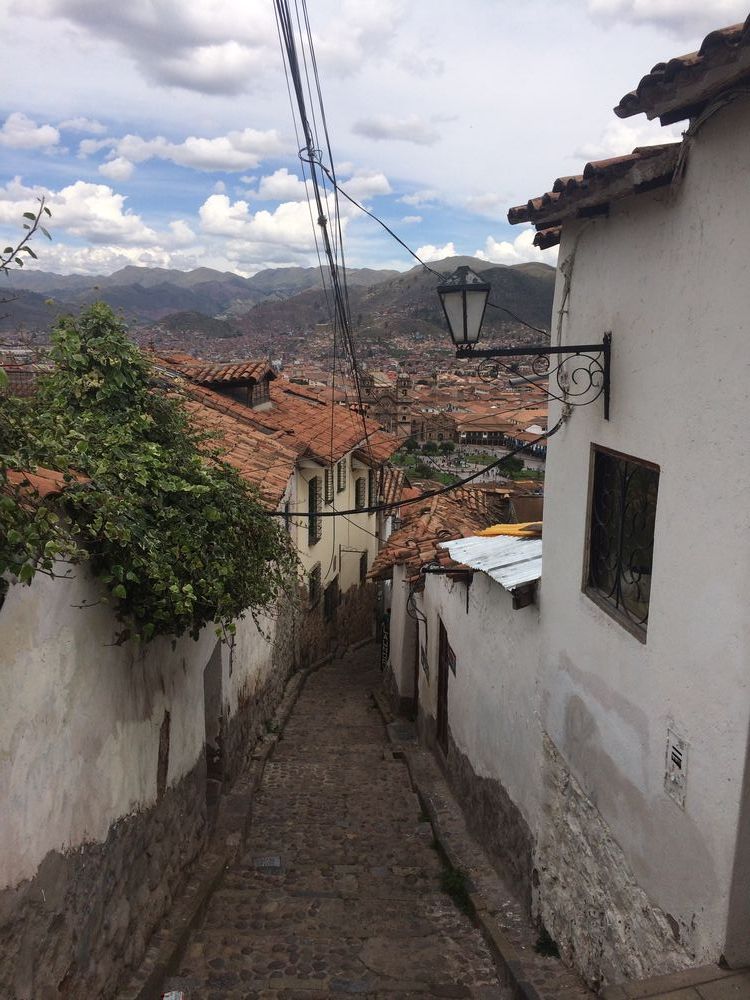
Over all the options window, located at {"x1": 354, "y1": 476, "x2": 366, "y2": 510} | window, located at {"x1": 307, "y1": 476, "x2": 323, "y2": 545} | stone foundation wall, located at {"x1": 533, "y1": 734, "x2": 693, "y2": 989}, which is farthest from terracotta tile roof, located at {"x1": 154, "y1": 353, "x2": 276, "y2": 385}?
stone foundation wall, located at {"x1": 533, "y1": 734, "x2": 693, "y2": 989}

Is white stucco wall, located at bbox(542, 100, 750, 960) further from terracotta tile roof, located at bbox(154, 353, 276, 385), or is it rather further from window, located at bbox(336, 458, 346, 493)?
window, located at bbox(336, 458, 346, 493)

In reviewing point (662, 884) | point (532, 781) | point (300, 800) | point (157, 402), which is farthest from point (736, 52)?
point (300, 800)

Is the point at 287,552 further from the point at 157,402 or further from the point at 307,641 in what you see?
the point at 307,641

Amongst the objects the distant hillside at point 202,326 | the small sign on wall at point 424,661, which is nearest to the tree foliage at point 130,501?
the small sign on wall at point 424,661

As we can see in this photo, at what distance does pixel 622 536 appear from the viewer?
4742 millimetres

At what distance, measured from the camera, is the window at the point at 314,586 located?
18141mm

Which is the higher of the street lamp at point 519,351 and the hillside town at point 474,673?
the street lamp at point 519,351

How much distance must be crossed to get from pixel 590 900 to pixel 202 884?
11.8 ft

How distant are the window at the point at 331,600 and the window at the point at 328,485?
3.05 metres

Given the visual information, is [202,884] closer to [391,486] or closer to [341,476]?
[341,476]

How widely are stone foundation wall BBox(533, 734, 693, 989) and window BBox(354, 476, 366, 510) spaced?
55.9 ft

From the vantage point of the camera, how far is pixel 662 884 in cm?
396

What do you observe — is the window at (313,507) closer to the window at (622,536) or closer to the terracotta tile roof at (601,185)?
the window at (622,536)

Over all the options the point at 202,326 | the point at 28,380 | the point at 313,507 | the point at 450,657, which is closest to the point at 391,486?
the point at 313,507
